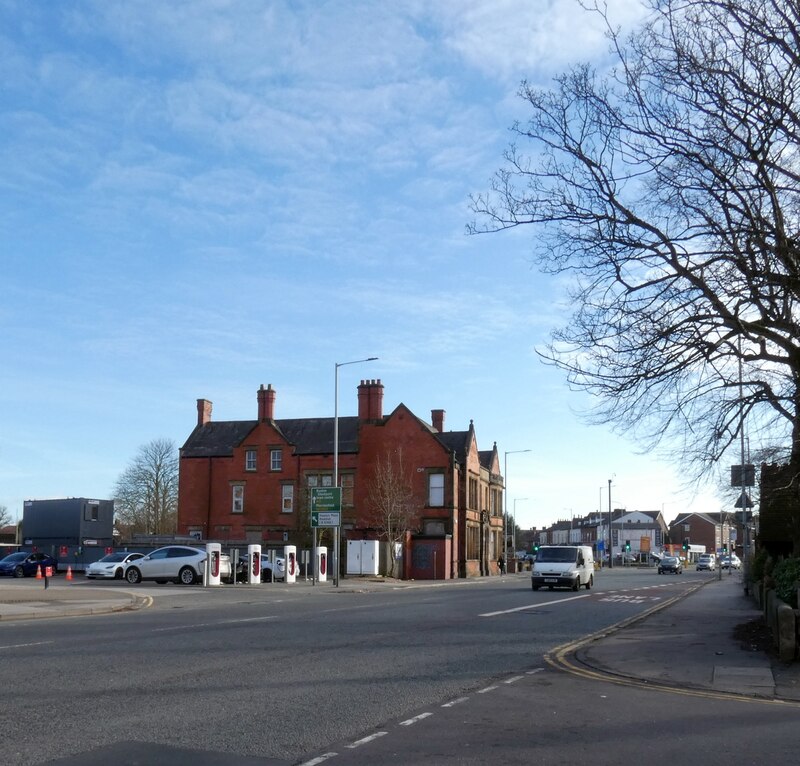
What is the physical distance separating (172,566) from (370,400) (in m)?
25.8

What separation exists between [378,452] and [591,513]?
140 m

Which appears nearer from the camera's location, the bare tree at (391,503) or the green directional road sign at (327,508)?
the green directional road sign at (327,508)

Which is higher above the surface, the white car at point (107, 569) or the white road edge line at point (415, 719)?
the white road edge line at point (415, 719)

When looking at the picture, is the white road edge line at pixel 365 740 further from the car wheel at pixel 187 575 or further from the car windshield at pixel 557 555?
the car windshield at pixel 557 555

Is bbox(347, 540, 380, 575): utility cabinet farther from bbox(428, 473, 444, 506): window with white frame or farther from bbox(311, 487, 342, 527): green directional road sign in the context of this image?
bbox(311, 487, 342, 527): green directional road sign

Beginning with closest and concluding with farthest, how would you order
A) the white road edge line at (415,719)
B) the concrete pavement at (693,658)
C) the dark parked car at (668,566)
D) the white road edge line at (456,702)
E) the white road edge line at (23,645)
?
the white road edge line at (415,719), the white road edge line at (456,702), the concrete pavement at (693,658), the white road edge line at (23,645), the dark parked car at (668,566)

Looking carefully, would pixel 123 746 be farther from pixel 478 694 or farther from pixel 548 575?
pixel 548 575

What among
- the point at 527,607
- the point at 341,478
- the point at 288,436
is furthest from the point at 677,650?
the point at 288,436

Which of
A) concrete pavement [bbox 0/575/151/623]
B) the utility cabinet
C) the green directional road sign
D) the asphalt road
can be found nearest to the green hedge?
the asphalt road

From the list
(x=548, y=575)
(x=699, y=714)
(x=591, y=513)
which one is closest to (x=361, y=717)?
(x=699, y=714)

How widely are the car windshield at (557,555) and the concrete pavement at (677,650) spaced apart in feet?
42.0

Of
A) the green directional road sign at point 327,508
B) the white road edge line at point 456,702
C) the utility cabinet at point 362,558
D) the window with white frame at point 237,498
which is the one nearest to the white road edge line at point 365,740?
the white road edge line at point 456,702

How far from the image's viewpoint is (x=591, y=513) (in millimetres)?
191500

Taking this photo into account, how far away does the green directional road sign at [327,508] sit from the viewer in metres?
39.1
